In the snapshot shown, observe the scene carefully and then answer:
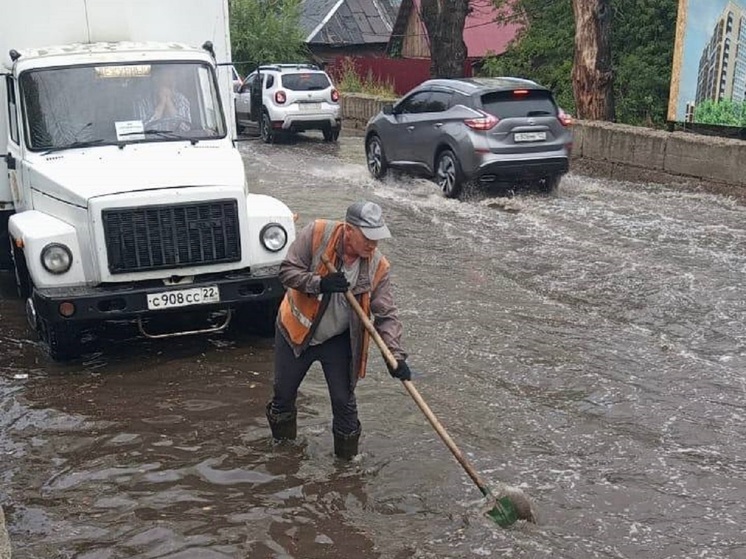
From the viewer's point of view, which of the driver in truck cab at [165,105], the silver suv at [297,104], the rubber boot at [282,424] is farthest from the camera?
the silver suv at [297,104]

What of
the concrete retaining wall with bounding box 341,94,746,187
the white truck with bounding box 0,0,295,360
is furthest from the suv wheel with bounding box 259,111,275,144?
the white truck with bounding box 0,0,295,360

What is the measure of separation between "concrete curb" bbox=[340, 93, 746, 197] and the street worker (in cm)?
1021

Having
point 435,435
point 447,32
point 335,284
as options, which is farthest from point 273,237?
point 447,32

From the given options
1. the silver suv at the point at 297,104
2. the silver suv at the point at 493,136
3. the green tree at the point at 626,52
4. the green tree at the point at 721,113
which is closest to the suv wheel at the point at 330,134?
the silver suv at the point at 297,104

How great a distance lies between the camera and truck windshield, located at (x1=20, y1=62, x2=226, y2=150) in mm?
7824

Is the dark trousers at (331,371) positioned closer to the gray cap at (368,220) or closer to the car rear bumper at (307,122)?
the gray cap at (368,220)

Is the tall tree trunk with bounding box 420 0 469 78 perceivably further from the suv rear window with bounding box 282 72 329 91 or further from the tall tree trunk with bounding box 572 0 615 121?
the tall tree trunk with bounding box 572 0 615 121

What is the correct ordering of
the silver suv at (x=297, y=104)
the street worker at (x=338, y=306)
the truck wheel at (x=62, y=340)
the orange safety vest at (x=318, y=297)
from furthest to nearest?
the silver suv at (x=297, y=104)
the truck wheel at (x=62, y=340)
the orange safety vest at (x=318, y=297)
the street worker at (x=338, y=306)

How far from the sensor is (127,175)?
717cm

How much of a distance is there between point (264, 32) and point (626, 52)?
862 inches

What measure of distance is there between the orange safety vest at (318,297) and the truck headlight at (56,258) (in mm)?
2279

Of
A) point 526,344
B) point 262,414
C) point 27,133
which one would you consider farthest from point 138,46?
point 526,344

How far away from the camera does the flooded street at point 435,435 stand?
4930 mm

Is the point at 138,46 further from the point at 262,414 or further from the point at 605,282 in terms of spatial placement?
the point at 605,282
